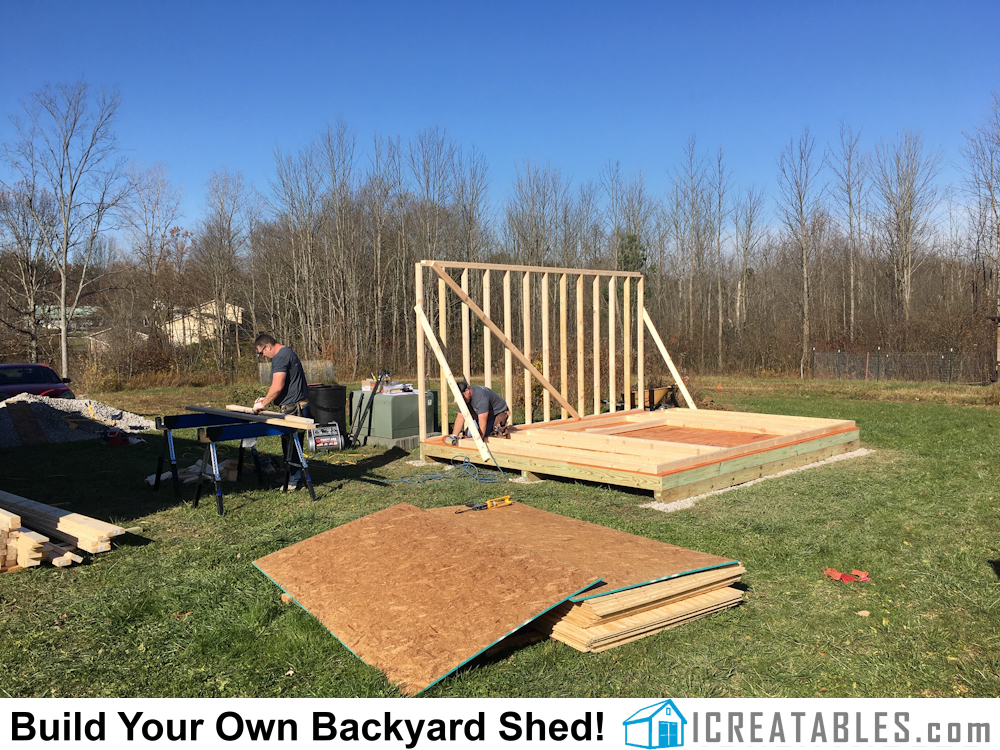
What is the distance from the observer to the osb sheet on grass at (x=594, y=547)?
4.18m

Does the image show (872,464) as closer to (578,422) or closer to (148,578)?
(578,422)

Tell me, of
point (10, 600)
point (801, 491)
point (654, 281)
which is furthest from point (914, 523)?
point (654, 281)

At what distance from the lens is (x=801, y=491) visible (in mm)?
7785

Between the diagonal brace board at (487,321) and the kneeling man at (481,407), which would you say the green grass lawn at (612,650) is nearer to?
the kneeling man at (481,407)

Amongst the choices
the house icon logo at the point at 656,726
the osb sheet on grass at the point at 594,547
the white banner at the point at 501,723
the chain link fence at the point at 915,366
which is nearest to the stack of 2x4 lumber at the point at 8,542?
the white banner at the point at 501,723

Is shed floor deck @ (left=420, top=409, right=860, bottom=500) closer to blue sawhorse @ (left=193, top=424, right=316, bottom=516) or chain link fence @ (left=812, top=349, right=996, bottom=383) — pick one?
blue sawhorse @ (left=193, top=424, right=316, bottom=516)

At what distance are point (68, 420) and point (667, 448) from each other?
10840 millimetres

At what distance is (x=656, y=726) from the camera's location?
10.00 feet

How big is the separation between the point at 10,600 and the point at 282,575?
6.17 feet

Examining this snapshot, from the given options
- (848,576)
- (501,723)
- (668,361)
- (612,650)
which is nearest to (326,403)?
(668,361)

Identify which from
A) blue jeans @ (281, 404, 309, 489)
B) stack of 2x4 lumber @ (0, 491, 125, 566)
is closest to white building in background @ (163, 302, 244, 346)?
blue jeans @ (281, 404, 309, 489)

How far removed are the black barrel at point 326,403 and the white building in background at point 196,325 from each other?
17460mm

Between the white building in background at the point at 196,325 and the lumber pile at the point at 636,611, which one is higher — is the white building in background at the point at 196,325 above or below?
above

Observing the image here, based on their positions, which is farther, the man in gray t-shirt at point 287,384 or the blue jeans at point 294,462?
the blue jeans at point 294,462
